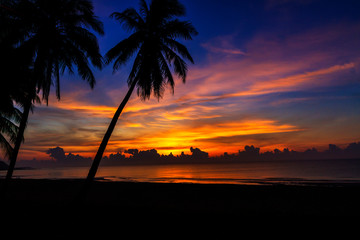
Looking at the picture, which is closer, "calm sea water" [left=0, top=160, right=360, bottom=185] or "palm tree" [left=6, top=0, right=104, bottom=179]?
"palm tree" [left=6, top=0, right=104, bottom=179]

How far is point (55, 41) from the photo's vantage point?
10.6m

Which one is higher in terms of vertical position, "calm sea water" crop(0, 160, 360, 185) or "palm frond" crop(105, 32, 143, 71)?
"palm frond" crop(105, 32, 143, 71)

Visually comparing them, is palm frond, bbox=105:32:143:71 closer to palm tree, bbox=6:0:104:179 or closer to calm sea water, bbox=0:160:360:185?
palm tree, bbox=6:0:104:179

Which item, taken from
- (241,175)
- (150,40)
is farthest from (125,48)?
(241,175)

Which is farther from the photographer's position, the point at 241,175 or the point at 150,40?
the point at 241,175

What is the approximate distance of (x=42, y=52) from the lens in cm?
1030

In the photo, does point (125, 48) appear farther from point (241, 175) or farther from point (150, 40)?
point (241, 175)

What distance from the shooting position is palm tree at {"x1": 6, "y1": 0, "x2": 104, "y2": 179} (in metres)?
10.3

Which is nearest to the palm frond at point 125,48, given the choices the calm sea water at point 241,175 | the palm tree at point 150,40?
the palm tree at point 150,40

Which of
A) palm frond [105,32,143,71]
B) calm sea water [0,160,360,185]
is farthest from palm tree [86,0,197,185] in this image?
calm sea water [0,160,360,185]

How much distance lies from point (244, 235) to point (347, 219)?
3844 mm

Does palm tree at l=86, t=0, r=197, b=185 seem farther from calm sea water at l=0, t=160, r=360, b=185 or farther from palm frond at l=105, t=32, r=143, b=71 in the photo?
calm sea water at l=0, t=160, r=360, b=185

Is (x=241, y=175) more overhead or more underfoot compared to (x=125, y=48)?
more underfoot

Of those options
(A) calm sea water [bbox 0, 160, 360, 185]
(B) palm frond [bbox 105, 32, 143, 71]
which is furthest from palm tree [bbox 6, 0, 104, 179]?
(A) calm sea water [bbox 0, 160, 360, 185]
